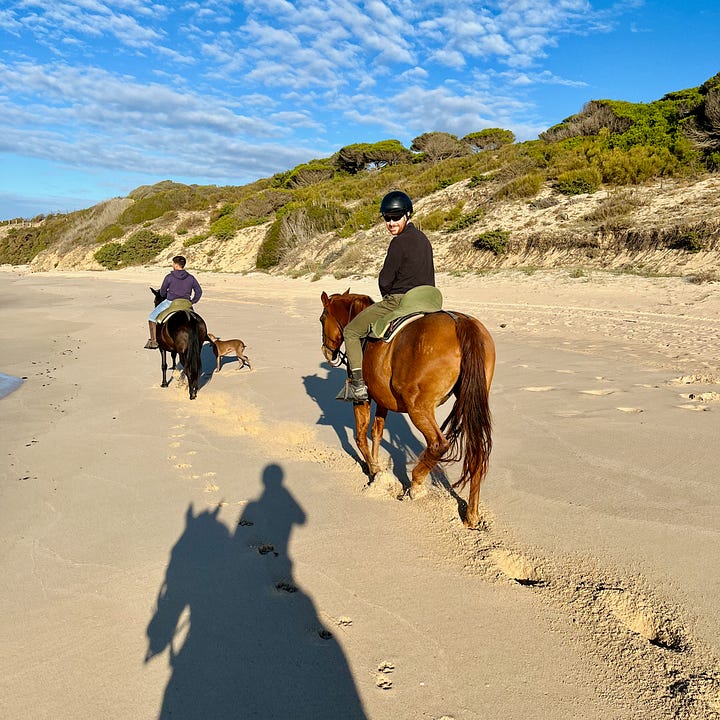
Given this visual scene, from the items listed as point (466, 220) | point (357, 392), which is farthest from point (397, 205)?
point (466, 220)

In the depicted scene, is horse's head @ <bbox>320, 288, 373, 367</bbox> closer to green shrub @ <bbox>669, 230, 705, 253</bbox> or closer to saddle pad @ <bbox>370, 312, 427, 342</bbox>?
saddle pad @ <bbox>370, 312, 427, 342</bbox>

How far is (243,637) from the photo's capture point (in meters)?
2.67

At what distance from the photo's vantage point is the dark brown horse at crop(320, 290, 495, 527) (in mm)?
3775

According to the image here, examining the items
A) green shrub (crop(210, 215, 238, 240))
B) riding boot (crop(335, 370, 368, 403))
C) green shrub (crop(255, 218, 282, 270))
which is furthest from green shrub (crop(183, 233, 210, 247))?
riding boot (crop(335, 370, 368, 403))

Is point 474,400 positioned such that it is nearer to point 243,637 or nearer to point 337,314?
point 337,314

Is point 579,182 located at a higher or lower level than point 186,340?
higher

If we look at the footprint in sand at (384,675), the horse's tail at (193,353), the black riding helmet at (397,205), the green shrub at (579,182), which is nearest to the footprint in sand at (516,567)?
the footprint in sand at (384,675)

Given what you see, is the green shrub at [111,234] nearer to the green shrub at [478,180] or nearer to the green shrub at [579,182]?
the green shrub at [478,180]

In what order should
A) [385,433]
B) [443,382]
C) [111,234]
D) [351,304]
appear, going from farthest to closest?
[111,234] < [385,433] < [351,304] < [443,382]

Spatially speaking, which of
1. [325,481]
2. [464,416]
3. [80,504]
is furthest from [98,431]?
[464,416]

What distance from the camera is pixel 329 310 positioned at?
523 cm

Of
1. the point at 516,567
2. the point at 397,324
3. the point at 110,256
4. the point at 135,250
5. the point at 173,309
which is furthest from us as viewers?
the point at 110,256

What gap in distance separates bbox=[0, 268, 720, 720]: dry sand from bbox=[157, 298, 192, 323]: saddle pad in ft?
5.35

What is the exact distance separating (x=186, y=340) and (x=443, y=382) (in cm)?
545
